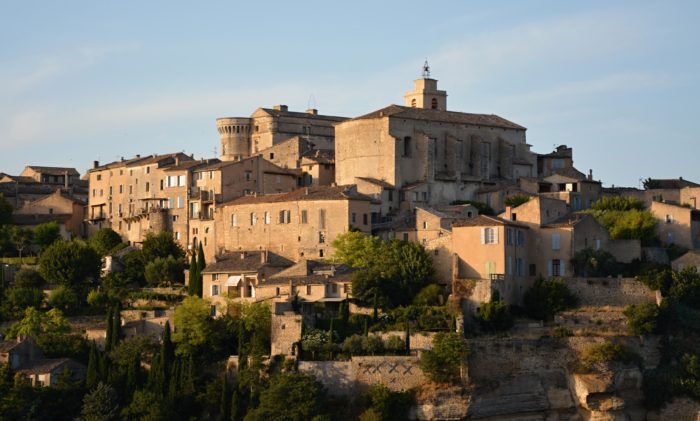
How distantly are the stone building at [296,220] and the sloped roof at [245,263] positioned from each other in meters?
1.27

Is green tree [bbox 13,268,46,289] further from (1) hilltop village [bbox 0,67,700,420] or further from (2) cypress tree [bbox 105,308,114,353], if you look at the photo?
(2) cypress tree [bbox 105,308,114,353]

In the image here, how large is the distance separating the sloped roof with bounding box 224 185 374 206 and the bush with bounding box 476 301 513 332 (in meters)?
11.8

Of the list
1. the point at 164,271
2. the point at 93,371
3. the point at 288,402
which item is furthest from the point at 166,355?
the point at 164,271

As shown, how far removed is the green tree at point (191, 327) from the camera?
62969mm

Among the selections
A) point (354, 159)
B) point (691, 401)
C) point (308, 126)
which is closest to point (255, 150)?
point (308, 126)

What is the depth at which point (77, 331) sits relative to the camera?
223 ft

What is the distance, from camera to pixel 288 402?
187 ft

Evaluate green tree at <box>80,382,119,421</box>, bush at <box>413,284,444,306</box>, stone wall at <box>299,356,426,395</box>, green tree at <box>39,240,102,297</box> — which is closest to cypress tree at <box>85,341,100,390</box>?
green tree at <box>80,382,119,421</box>

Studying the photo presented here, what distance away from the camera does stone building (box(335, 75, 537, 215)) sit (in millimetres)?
76750

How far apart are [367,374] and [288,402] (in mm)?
3443

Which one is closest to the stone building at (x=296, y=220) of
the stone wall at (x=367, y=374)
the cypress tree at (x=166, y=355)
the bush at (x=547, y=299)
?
the cypress tree at (x=166, y=355)

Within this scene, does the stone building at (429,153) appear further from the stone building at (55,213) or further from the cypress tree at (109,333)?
the stone building at (55,213)

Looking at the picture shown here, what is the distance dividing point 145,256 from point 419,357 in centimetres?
2210

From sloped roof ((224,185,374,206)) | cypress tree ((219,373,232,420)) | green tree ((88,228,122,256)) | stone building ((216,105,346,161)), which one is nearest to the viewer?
cypress tree ((219,373,232,420))
